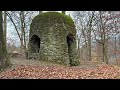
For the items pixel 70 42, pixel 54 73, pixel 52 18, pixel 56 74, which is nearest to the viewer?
pixel 56 74

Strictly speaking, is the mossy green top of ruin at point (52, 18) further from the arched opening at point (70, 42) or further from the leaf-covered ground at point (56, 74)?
the leaf-covered ground at point (56, 74)

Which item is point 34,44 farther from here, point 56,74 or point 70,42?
point 56,74

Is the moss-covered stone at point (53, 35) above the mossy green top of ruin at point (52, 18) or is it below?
below

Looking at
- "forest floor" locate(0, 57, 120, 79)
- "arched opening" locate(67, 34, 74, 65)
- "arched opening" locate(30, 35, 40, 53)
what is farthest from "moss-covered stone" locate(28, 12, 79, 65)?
"forest floor" locate(0, 57, 120, 79)

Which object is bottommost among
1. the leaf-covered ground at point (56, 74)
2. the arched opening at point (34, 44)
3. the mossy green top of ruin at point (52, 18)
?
the leaf-covered ground at point (56, 74)

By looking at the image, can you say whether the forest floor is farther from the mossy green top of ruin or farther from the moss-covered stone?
the mossy green top of ruin

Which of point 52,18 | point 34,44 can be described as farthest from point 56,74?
point 34,44

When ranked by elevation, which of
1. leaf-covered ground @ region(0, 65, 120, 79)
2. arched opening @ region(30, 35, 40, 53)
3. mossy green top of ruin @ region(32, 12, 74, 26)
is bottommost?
leaf-covered ground @ region(0, 65, 120, 79)

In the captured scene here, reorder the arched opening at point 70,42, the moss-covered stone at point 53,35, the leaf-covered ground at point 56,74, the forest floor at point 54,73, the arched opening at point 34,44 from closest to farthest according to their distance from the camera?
1. the leaf-covered ground at point 56,74
2. the forest floor at point 54,73
3. the moss-covered stone at point 53,35
4. the arched opening at point 70,42
5. the arched opening at point 34,44

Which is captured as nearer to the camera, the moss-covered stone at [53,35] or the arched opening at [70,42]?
the moss-covered stone at [53,35]

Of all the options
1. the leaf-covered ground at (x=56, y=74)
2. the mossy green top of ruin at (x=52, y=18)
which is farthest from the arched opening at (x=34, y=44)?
the leaf-covered ground at (x=56, y=74)
